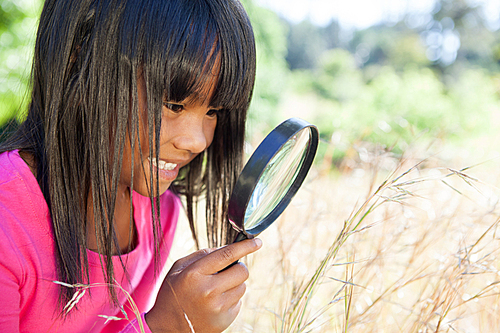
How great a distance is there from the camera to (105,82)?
2.53 feet

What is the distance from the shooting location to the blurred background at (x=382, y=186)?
938 mm

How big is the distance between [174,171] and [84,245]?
0.84 ft

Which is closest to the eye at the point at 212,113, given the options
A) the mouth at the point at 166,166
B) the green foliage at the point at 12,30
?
the mouth at the point at 166,166

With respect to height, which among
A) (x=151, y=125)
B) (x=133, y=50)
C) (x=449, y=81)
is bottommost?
(x=151, y=125)

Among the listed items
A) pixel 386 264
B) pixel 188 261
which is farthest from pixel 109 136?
pixel 386 264

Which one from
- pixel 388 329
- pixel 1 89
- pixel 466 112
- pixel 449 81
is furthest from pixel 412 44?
pixel 388 329

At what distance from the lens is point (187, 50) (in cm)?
76

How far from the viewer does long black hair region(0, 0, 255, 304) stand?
0.76 meters

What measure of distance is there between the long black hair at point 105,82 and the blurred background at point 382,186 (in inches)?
8.6

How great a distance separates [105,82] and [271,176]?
376 mm

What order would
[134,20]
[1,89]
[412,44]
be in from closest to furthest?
[134,20] < [1,89] < [412,44]

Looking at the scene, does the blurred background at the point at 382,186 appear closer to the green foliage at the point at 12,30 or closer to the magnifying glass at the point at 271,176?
the green foliage at the point at 12,30

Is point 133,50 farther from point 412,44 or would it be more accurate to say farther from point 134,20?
point 412,44

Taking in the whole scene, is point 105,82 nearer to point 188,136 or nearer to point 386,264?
point 188,136
